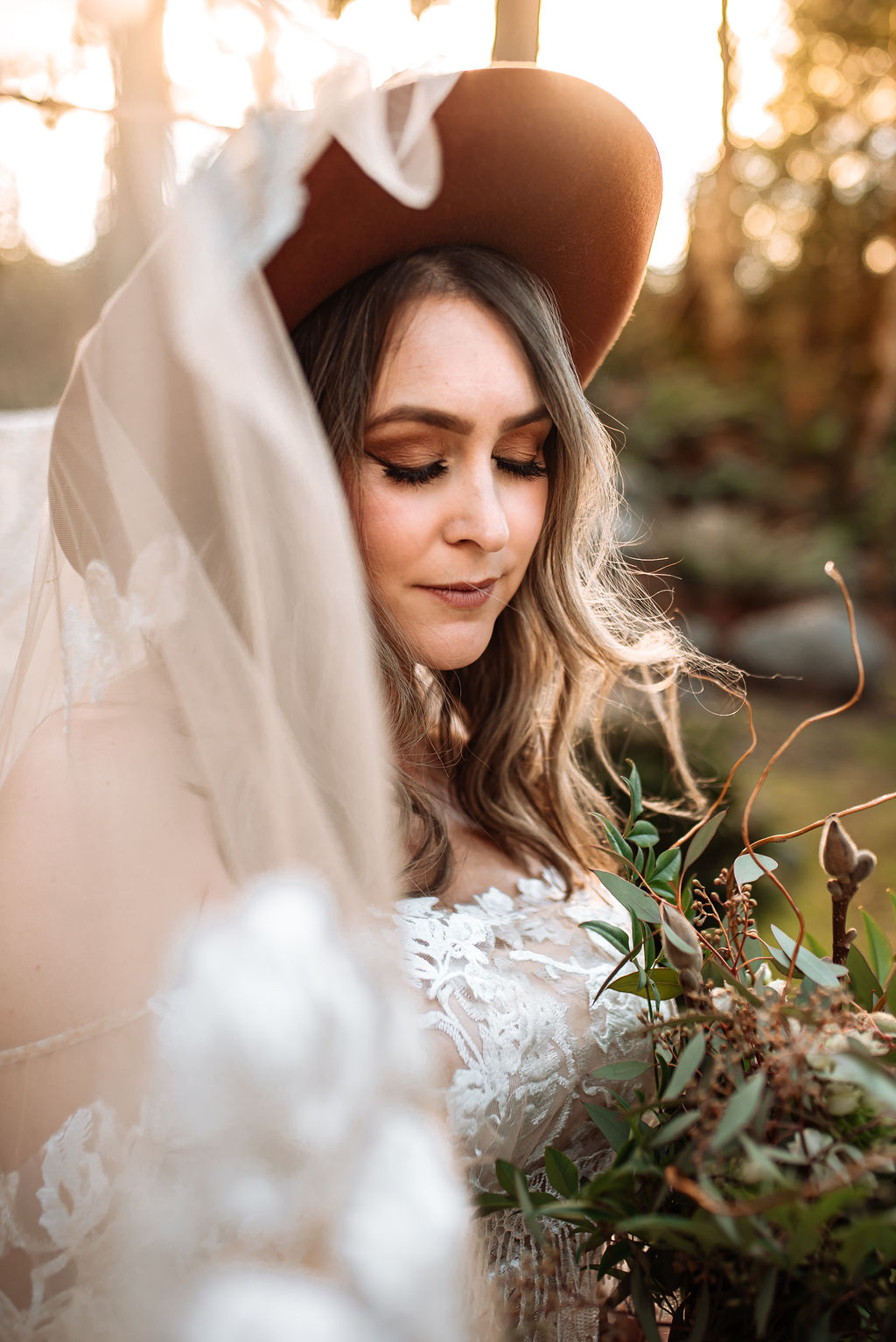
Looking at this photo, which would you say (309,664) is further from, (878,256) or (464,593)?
(878,256)

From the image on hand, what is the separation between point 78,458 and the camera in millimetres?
965

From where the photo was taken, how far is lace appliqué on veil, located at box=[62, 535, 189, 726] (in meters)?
0.90

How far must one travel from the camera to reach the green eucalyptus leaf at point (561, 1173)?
0.97m

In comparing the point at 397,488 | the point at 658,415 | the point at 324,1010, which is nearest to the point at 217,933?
the point at 324,1010

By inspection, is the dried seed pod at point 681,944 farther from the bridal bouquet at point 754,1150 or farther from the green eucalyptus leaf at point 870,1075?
the green eucalyptus leaf at point 870,1075

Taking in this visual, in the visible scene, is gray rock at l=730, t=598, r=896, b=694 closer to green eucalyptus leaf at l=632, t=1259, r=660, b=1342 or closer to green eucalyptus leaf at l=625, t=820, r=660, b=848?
green eucalyptus leaf at l=625, t=820, r=660, b=848

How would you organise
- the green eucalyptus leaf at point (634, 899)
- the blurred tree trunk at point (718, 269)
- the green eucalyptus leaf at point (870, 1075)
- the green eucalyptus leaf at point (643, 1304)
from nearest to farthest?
the green eucalyptus leaf at point (870, 1075)
the green eucalyptus leaf at point (643, 1304)
the green eucalyptus leaf at point (634, 899)
the blurred tree trunk at point (718, 269)

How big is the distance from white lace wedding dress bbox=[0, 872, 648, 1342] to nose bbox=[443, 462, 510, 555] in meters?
0.55

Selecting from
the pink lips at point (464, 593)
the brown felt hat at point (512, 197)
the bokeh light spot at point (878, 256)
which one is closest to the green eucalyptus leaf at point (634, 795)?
the pink lips at point (464, 593)

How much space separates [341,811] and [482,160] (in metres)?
1.00

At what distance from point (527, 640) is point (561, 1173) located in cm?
110

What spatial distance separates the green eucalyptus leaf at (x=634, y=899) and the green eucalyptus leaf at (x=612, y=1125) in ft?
0.68

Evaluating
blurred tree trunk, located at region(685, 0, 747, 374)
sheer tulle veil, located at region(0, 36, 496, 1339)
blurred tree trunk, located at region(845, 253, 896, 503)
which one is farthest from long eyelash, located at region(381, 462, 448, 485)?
blurred tree trunk, located at region(685, 0, 747, 374)

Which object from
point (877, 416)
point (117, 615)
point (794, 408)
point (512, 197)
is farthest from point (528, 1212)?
point (794, 408)
